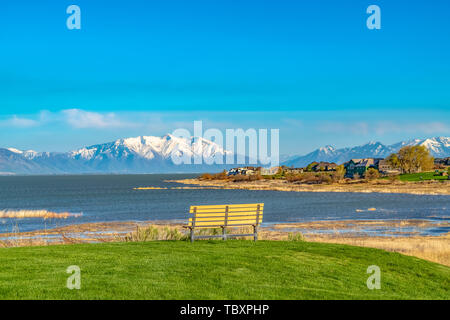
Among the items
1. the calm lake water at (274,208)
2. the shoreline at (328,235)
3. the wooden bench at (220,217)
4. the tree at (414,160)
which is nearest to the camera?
the wooden bench at (220,217)

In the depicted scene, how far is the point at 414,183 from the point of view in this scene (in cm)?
11781

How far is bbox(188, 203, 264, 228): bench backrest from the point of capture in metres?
18.4

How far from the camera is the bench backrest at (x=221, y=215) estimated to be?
18438 mm

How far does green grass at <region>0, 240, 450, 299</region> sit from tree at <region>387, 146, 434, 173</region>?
14737 centimetres

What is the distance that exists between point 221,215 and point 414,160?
488 feet

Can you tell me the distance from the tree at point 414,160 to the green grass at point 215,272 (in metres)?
147

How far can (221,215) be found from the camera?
61.4 ft
